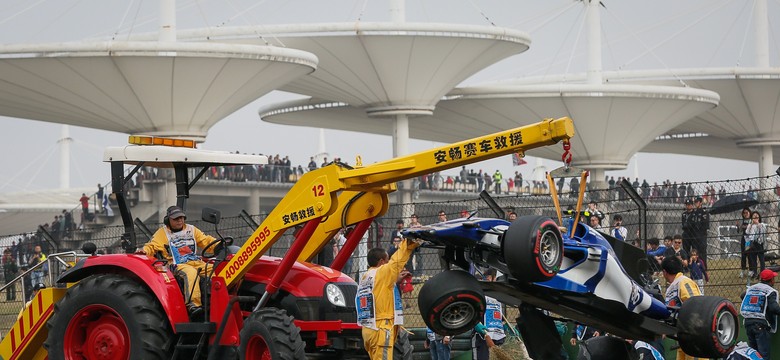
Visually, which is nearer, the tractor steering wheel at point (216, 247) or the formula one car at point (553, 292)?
the formula one car at point (553, 292)

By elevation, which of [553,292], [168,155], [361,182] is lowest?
[553,292]

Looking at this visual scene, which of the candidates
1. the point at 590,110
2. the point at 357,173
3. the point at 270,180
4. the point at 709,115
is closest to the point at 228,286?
the point at 357,173

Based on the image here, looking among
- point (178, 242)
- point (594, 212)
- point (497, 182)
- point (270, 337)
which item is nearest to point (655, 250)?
point (594, 212)

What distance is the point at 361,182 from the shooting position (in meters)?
11.0

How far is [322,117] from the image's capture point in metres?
63.4

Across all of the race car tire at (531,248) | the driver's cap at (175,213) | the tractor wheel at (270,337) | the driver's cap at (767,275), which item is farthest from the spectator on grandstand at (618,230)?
the race car tire at (531,248)

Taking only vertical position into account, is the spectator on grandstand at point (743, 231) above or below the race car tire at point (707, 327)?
above

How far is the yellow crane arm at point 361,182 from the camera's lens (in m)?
9.96

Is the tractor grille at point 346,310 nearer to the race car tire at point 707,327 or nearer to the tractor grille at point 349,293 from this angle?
the tractor grille at point 349,293

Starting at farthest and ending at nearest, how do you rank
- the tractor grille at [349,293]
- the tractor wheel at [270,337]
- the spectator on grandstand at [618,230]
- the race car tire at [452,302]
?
the spectator on grandstand at [618,230] < the tractor grille at [349,293] < the tractor wheel at [270,337] < the race car tire at [452,302]

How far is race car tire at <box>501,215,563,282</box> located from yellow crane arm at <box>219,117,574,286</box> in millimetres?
675

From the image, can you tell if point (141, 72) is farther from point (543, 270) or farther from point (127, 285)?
point (543, 270)

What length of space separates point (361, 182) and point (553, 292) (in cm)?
195

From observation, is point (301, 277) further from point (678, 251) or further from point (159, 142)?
point (678, 251)
